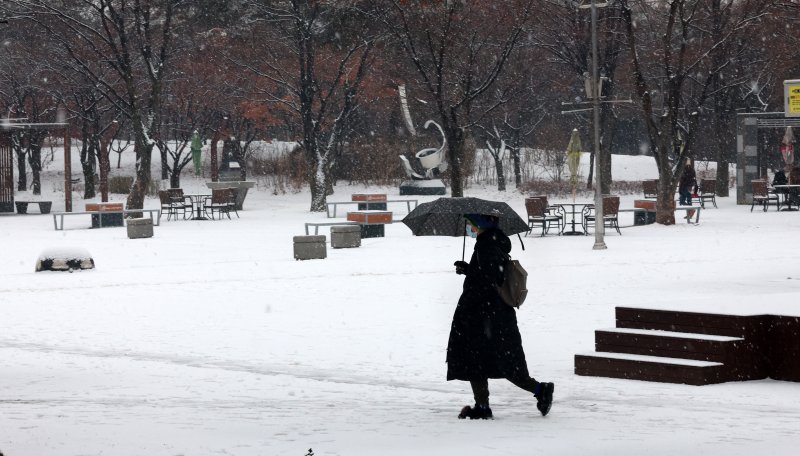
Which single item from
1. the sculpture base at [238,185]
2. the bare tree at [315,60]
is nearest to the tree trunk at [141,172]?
the sculpture base at [238,185]

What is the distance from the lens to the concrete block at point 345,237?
87.2ft

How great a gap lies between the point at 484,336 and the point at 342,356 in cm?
384

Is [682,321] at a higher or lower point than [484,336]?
lower

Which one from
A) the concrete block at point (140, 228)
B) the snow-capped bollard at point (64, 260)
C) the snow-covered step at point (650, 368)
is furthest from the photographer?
the concrete block at point (140, 228)

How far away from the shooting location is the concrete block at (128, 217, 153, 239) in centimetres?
3105

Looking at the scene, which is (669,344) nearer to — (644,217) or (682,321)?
(682,321)

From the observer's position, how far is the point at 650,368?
1028 cm

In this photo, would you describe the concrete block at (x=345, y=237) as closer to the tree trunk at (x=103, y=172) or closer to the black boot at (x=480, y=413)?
the black boot at (x=480, y=413)

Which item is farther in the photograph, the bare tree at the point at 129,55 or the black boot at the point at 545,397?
the bare tree at the point at 129,55

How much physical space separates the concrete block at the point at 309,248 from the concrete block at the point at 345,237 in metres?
2.55

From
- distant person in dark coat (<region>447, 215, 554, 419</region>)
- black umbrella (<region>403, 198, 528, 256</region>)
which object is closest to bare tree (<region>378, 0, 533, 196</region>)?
black umbrella (<region>403, 198, 528, 256</region>)

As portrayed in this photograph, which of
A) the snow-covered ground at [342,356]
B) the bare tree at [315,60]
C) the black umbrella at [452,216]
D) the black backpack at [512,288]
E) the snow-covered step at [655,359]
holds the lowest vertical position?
the snow-covered ground at [342,356]

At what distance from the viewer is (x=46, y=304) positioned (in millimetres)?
17250

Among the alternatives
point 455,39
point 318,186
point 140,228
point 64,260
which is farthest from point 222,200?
point 64,260
